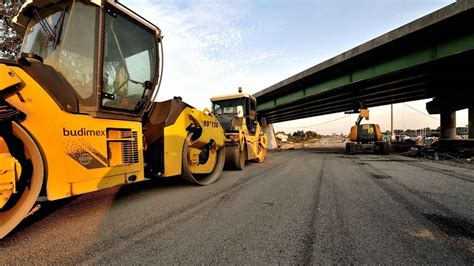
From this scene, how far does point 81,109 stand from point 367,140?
55.7 ft

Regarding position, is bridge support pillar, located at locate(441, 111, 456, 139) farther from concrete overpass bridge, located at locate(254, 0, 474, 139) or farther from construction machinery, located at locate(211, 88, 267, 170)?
construction machinery, located at locate(211, 88, 267, 170)

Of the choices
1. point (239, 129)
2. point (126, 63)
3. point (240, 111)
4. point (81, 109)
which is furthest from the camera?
point (240, 111)

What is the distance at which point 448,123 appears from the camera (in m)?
19.5

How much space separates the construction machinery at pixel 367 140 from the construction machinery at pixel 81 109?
47.7 ft

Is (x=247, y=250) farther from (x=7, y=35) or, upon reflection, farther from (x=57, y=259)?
(x=7, y=35)

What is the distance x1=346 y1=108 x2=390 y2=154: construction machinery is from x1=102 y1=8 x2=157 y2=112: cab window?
50.0ft

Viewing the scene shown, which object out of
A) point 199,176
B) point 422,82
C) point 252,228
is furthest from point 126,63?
point 422,82

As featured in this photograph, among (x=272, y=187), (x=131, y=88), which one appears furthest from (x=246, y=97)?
(x=131, y=88)

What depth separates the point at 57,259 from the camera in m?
2.11

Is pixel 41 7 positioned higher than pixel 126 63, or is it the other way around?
pixel 41 7

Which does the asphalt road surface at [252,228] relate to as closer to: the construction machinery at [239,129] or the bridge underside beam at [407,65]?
the construction machinery at [239,129]

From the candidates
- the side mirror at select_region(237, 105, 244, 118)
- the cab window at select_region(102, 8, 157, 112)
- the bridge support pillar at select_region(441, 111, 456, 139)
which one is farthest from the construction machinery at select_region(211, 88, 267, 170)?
the bridge support pillar at select_region(441, 111, 456, 139)

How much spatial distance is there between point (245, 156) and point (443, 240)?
6.93 meters

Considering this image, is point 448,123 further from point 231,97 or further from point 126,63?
point 126,63
